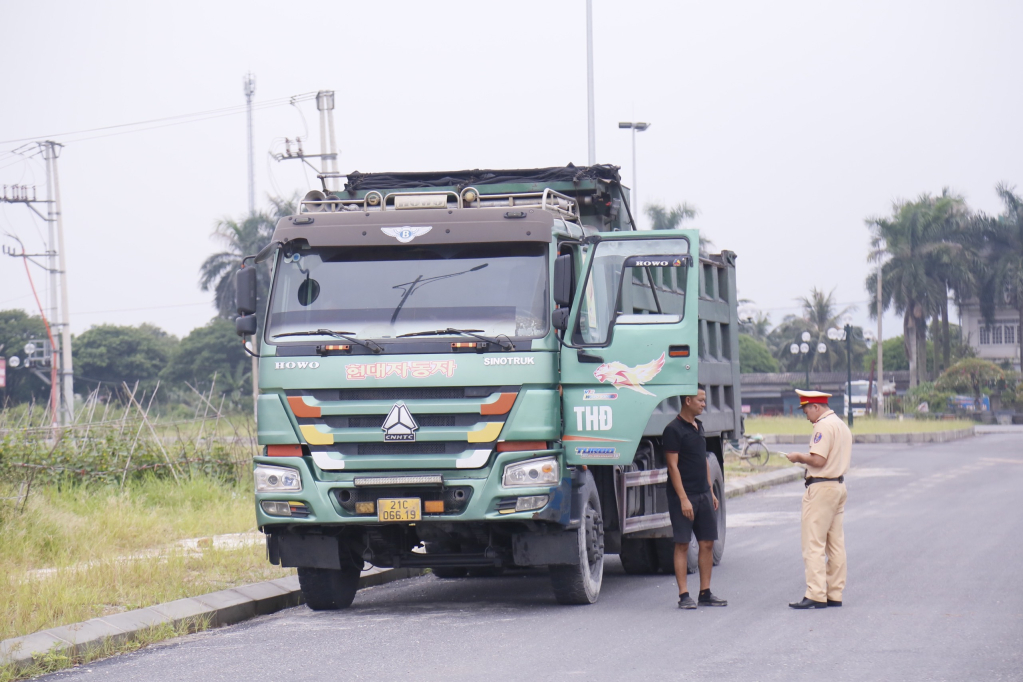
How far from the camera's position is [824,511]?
962cm

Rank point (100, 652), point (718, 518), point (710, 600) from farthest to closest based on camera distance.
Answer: point (718, 518) → point (710, 600) → point (100, 652)

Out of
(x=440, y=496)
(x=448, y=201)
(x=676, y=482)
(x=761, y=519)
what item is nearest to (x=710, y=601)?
(x=676, y=482)

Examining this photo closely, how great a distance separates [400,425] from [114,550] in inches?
187

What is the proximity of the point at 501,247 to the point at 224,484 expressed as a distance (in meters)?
9.87

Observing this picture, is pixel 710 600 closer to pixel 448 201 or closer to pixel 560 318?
pixel 560 318

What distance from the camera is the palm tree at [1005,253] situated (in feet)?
234

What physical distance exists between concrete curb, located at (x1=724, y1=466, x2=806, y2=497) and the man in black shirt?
1181 centimetres

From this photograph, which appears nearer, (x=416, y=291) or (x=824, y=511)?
(x=416, y=291)

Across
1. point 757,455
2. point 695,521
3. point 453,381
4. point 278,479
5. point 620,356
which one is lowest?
point 757,455

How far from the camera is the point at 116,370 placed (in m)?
81.6

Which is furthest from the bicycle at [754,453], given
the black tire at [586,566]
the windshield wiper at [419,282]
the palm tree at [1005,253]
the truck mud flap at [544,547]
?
the palm tree at [1005,253]

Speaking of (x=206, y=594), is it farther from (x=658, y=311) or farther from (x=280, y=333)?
(x=658, y=311)

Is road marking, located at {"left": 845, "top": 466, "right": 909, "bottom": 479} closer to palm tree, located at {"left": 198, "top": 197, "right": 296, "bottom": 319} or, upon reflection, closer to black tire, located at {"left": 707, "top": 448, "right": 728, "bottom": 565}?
black tire, located at {"left": 707, "top": 448, "right": 728, "bottom": 565}

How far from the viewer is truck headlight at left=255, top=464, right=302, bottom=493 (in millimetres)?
9344
